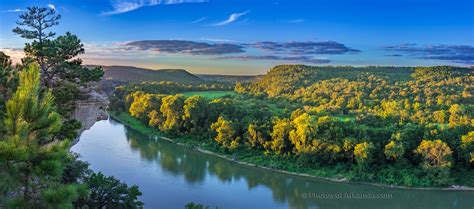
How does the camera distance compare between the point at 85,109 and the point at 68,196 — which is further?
the point at 85,109

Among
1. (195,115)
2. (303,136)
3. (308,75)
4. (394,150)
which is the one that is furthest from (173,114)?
(308,75)

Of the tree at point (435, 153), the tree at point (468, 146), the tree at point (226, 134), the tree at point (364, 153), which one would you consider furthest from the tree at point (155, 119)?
the tree at point (468, 146)

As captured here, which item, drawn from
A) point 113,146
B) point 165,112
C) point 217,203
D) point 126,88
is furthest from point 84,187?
point 126,88

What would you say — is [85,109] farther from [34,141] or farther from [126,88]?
[126,88]

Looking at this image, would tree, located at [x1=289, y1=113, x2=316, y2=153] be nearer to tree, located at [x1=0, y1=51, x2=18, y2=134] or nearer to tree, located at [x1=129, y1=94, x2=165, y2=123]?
tree, located at [x1=129, y1=94, x2=165, y2=123]

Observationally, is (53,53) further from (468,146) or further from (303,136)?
(468,146)

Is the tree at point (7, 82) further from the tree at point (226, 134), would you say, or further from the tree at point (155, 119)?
the tree at point (155, 119)
